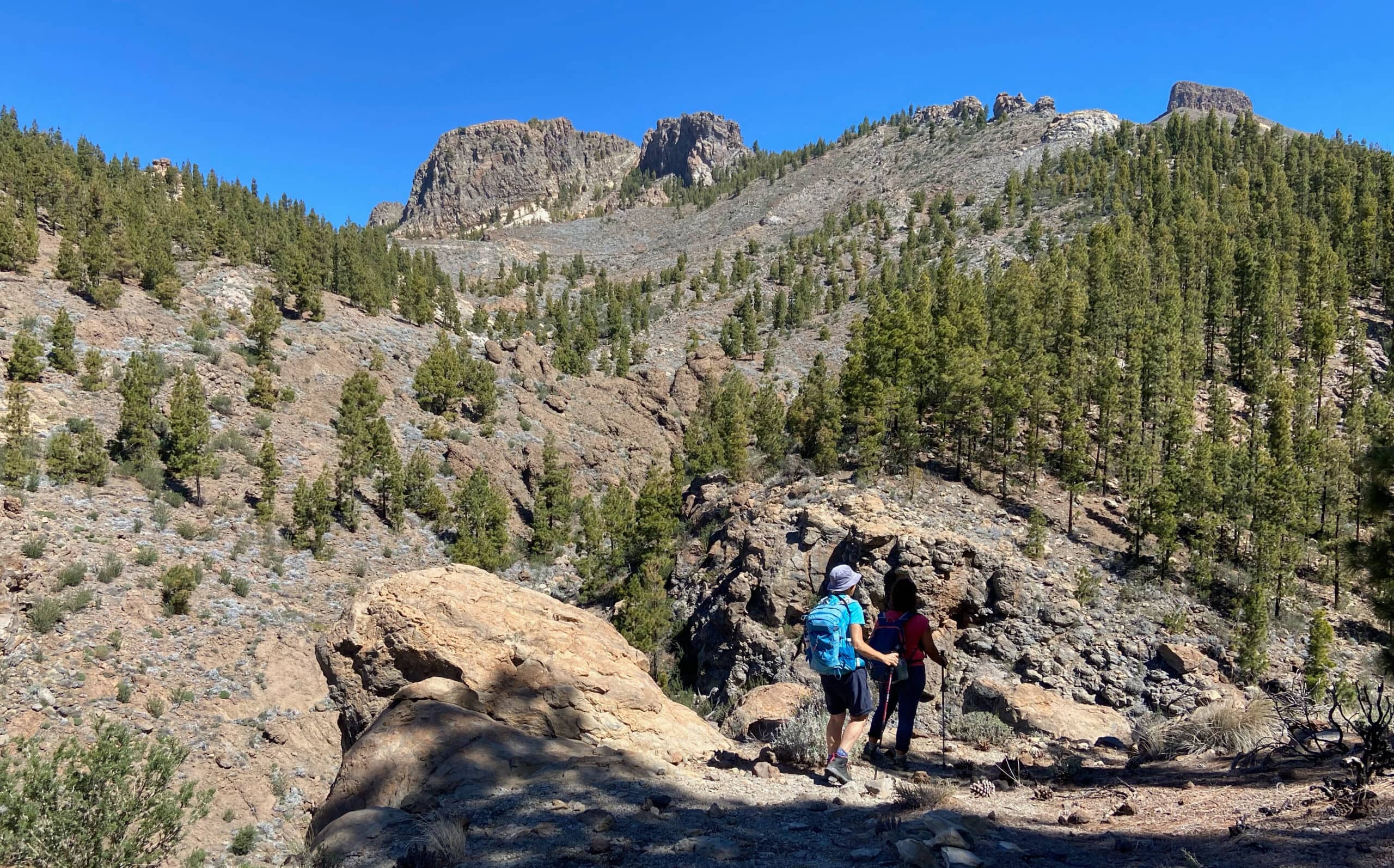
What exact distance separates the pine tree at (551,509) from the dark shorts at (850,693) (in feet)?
91.4

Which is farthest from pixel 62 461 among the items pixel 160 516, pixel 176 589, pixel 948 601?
pixel 948 601

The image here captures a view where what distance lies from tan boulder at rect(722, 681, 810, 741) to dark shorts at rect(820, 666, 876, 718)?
2.91 meters

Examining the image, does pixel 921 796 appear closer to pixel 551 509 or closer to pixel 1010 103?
pixel 551 509

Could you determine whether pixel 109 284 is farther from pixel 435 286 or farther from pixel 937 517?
pixel 937 517

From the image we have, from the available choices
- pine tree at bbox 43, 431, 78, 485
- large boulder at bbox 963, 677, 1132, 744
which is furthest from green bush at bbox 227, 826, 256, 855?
pine tree at bbox 43, 431, 78, 485

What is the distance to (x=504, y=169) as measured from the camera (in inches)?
7254

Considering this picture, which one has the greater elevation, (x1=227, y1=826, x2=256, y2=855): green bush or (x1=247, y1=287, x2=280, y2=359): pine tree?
(x1=247, y1=287, x2=280, y2=359): pine tree

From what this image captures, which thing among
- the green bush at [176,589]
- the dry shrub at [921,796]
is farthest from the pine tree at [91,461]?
the dry shrub at [921,796]

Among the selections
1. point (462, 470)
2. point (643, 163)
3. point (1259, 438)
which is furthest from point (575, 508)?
point (643, 163)

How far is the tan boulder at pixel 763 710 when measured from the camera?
965 centimetres

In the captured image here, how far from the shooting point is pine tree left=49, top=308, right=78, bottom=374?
2605 centimetres

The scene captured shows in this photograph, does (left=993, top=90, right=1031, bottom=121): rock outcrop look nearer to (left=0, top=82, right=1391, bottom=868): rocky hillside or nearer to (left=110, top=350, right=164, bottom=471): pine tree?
(left=0, top=82, right=1391, bottom=868): rocky hillside

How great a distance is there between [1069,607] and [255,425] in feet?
107

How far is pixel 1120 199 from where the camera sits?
63.3 m
